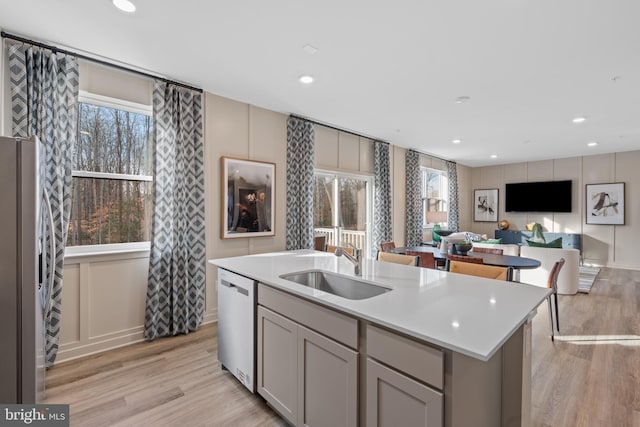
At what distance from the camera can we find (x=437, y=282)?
1901 millimetres

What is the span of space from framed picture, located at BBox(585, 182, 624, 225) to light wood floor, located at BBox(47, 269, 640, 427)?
4882mm

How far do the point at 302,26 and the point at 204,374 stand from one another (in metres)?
2.76

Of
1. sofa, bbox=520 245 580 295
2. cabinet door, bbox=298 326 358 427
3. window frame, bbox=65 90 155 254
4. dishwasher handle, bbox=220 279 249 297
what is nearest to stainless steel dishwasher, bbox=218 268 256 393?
dishwasher handle, bbox=220 279 249 297

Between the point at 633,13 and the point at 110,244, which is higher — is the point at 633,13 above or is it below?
above

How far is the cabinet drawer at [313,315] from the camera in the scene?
142cm

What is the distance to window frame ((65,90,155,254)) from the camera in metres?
2.74

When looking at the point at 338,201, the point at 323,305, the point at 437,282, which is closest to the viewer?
the point at 323,305

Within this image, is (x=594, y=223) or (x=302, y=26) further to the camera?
(x=594, y=223)

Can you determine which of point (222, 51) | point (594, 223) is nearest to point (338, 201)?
point (222, 51)

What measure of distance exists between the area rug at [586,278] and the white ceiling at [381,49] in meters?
2.68

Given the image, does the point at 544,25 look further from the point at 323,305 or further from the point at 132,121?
the point at 132,121

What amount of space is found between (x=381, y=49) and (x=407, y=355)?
7.60ft

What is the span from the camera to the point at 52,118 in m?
2.49

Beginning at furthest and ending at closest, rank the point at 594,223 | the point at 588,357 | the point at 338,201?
1. the point at 594,223
2. the point at 338,201
3. the point at 588,357
